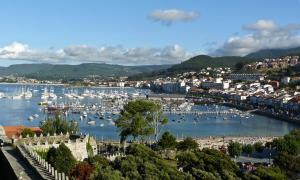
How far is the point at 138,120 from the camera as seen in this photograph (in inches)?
1026

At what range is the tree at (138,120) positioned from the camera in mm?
26188

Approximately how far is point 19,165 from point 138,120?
16.8 m

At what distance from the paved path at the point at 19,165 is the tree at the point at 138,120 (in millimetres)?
14377

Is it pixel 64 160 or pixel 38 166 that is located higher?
pixel 38 166

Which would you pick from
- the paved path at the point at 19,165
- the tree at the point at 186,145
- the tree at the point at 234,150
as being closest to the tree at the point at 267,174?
the tree at the point at 186,145

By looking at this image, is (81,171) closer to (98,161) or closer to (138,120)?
(98,161)

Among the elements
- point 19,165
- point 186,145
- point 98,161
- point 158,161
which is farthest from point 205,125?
point 19,165

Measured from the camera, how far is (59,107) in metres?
67.7

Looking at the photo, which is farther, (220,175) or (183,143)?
(183,143)

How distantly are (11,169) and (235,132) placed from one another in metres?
43.2

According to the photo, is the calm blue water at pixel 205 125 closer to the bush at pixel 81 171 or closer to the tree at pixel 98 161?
the tree at pixel 98 161

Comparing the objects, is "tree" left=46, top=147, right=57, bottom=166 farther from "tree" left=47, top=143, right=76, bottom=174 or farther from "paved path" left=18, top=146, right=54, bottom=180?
"paved path" left=18, top=146, right=54, bottom=180

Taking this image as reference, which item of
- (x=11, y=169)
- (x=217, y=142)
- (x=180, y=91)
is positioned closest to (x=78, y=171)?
(x=11, y=169)

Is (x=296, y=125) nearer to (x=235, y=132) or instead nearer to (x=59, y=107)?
(x=235, y=132)
